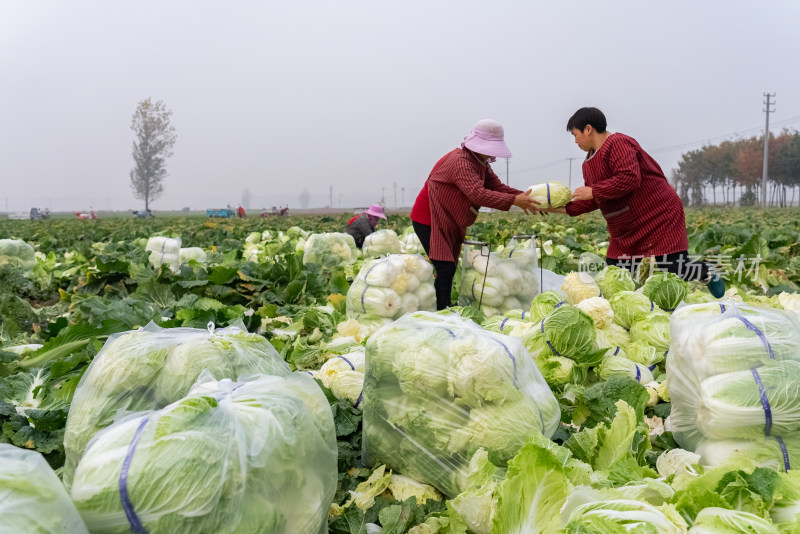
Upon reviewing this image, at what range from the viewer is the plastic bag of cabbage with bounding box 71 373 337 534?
4.64 feet

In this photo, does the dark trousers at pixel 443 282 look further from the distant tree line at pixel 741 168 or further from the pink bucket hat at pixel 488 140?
the distant tree line at pixel 741 168

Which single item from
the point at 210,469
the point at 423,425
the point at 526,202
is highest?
the point at 526,202

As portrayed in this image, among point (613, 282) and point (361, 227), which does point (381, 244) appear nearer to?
point (361, 227)

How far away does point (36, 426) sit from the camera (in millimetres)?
→ 2289

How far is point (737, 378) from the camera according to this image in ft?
6.82

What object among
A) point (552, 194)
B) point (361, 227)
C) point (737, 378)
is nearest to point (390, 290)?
point (552, 194)

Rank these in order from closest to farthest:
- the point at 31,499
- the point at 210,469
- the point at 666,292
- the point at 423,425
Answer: the point at 31,499 → the point at 210,469 → the point at 423,425 → the point at 666,292

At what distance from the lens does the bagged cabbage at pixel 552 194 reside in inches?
197

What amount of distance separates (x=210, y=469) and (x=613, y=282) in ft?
11.5

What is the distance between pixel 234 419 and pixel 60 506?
0.43 meters

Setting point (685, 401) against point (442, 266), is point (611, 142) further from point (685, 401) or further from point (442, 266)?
point (685, 401)

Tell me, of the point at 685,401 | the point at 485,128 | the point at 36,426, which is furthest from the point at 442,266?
the point at 36,426

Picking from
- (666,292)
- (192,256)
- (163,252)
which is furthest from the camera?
(192,256)

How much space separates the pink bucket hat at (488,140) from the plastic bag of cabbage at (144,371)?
3.23 m
